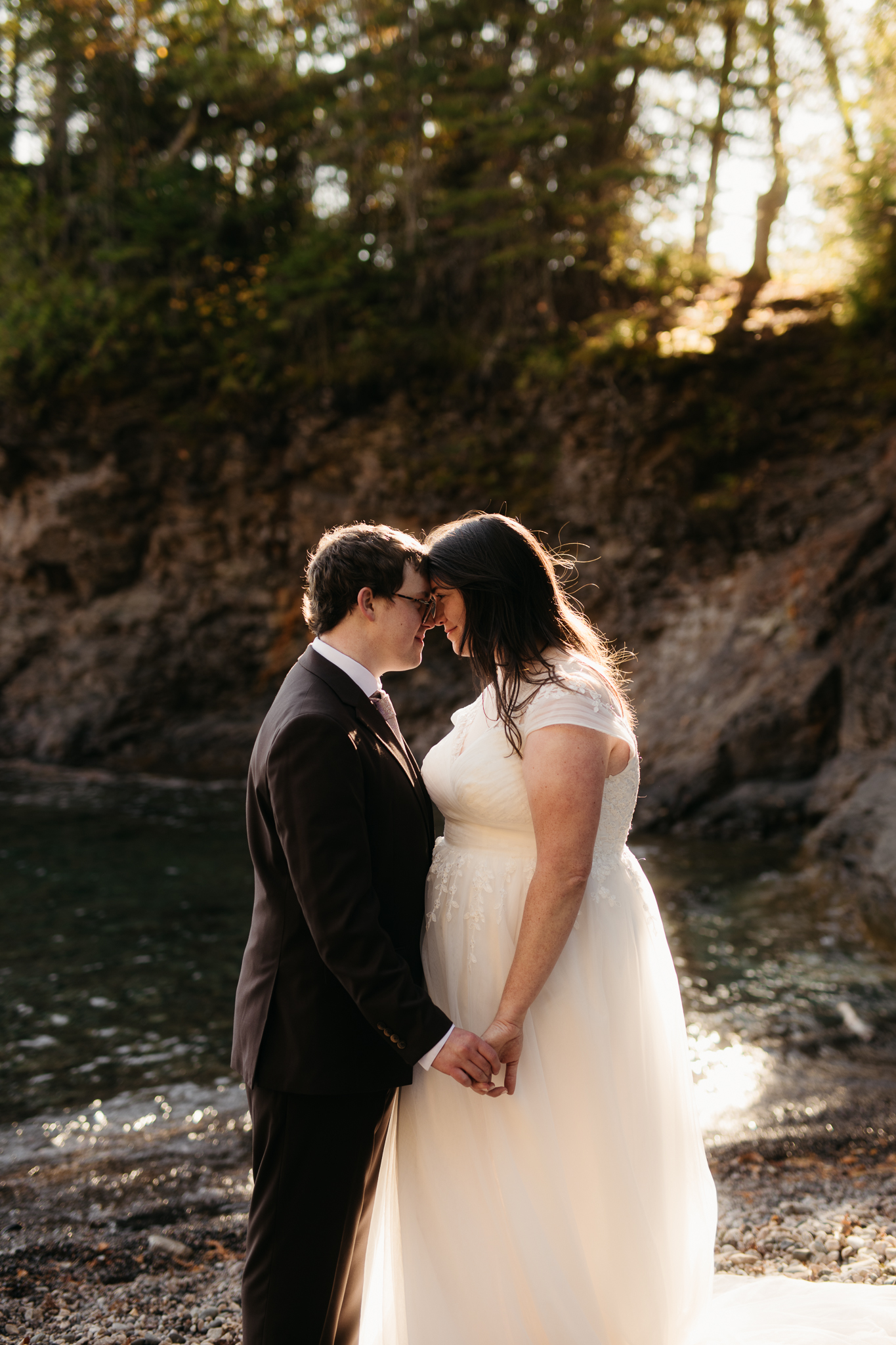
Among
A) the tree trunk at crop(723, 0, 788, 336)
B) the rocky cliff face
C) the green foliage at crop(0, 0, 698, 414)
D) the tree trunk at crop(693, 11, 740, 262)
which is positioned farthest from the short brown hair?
the tree trunk at crop(693, 11, 740, 262)

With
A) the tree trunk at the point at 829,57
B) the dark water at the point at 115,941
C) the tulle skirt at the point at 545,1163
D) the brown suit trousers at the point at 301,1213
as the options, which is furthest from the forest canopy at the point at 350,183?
the brown suit trousers at the point at 301,1213

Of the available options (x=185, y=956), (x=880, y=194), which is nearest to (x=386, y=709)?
(x=185, y=956)

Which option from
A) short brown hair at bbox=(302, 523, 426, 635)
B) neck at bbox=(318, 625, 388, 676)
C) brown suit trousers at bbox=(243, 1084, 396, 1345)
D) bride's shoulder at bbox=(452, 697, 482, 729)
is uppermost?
short brown hair at bbox=(302, 523, 426, 635)

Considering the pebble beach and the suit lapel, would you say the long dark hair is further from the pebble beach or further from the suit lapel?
the pebble beach

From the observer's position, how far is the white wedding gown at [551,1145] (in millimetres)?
2363

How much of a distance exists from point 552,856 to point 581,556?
1300 centimetres

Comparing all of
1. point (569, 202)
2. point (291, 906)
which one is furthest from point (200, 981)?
point (569, 202)

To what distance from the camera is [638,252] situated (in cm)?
1526

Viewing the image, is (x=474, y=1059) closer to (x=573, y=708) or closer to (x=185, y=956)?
(x=573, y=708)

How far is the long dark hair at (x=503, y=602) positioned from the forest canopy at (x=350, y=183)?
12.9m

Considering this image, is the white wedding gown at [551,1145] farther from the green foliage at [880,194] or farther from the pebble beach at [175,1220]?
the green foliage at [880,194]

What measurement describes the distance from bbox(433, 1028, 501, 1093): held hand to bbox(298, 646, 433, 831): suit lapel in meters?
0.62

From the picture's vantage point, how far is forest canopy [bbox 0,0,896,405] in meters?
14.5

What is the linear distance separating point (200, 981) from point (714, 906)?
4.59 m
